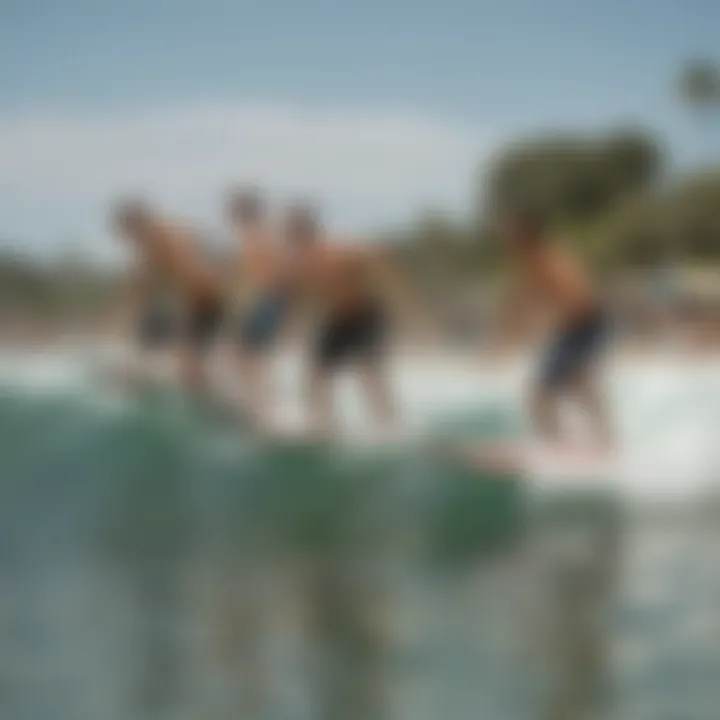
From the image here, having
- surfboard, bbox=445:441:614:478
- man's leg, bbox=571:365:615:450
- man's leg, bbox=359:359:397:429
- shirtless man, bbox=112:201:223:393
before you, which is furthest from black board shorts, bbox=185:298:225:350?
man's leg, bbox=571:365:615:450

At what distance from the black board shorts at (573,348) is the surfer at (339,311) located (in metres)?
0.26

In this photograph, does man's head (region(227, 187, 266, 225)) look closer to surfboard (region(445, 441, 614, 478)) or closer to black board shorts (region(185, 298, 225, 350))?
black board shorts (region(185, 298, 225, 350))

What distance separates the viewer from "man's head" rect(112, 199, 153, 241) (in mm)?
2340

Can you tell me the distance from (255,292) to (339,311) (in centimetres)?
14

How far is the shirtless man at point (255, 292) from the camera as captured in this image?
236 centimetres

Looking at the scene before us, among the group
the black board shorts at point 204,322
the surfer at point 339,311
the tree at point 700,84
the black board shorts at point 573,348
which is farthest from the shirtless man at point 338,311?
the tree at point 700,84

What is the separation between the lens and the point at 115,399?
7.73 feet

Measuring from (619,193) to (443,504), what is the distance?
0.57 metres

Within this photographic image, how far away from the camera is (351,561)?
2.35 metres

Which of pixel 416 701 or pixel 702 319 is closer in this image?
pixel 416 701

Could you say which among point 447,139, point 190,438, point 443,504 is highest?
point 447,139

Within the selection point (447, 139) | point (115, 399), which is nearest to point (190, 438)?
point (115, 399)

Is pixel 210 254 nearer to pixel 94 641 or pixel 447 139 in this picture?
pixel 447 139

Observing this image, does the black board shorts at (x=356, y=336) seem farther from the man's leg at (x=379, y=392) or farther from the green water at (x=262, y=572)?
the green water at (x=262, y=572)
